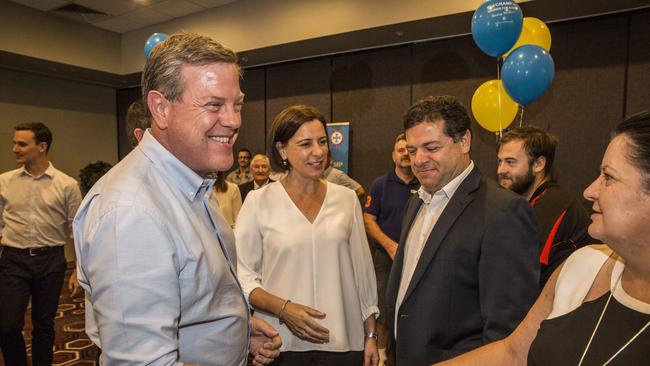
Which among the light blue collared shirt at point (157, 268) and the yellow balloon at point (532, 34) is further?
the yellow balloon at point (532, 34)

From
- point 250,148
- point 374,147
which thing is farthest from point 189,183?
point 250,148

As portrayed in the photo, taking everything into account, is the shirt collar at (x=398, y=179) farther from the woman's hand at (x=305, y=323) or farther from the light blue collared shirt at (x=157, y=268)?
the light blue collared shirt at (x=157, y=268)

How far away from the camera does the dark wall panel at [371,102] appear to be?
4.97 m

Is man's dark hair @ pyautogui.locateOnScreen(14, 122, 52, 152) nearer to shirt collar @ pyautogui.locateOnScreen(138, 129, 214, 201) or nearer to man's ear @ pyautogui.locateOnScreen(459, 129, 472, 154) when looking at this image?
shirt collar @ pyautogui.locateOnScreen(138, 129, 214, 201)

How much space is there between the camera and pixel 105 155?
754cm

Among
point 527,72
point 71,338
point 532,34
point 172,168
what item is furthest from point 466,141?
point 71,338

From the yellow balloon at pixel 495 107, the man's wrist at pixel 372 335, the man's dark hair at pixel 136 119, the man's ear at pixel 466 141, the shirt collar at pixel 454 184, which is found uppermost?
the yellow balloon at pixel 495 107

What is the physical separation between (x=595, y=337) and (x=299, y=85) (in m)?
5.12

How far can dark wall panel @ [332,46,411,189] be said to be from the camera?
16.3ft

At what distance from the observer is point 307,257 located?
1.70 metres

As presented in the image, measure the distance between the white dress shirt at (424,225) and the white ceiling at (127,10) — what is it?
15.1 feet

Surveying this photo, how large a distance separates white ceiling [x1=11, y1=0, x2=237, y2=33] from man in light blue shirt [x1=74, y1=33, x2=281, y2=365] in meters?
4.73

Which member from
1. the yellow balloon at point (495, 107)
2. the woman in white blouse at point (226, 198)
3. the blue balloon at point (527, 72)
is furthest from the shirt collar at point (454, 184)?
the woman in white blouse at point (226, 198)

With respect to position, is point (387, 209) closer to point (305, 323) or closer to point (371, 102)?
point (371, 102)
